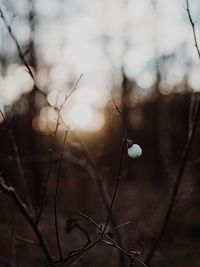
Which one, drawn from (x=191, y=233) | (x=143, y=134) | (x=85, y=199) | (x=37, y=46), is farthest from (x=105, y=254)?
(x=143, y=134)

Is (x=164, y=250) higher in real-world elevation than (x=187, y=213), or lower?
lower

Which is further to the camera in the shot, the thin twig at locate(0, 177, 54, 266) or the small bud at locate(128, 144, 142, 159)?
the thin twig at locate(0, 177, 54, 266)

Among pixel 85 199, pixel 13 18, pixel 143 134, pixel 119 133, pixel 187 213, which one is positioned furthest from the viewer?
pixel 143 134

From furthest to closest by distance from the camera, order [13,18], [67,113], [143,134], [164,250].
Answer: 1. [143,134]
2. [164,250]
3. [67,113]
4. [13,18]

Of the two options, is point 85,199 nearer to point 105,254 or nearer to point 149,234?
point 149,234

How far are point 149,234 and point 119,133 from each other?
14116 mm

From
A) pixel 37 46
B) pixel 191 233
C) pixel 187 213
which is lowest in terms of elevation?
pixel 191 233

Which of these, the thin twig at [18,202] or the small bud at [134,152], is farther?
the thin twig at [18,202]

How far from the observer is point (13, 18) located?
2842 millimetres

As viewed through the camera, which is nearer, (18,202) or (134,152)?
(134,152)

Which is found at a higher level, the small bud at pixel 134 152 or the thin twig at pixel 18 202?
the small bud at pixel 134 152

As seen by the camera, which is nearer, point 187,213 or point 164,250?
point 164,250

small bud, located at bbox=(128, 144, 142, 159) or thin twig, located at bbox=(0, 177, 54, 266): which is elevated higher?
small bud, located at bbox=(128, 144, 142, 159)

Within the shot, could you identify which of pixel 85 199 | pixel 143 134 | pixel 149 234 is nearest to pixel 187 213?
pixel 149 234
